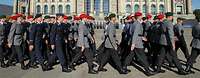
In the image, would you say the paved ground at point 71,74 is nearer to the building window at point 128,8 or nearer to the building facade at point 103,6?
the building facade at point 103,6

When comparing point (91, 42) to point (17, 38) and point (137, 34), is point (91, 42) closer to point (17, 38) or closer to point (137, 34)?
point (137, 34)

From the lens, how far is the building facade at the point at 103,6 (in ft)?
267

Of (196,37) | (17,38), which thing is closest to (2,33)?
(17,38)

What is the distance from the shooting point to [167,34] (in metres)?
10.1

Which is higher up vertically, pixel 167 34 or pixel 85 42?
pixel 167 34

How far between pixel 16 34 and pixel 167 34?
5.30 metres

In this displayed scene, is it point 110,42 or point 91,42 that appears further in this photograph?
point 91,42

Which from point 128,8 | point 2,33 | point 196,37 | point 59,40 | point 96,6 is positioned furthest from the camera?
point 128,8

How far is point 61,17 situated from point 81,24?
3.92ft

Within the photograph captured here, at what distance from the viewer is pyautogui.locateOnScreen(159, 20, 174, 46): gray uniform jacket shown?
991cm

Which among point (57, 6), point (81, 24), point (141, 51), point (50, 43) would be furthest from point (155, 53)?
point (57, 6)

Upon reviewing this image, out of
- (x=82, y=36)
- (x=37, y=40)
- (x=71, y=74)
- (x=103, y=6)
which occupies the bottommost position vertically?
(x=71, y=74)

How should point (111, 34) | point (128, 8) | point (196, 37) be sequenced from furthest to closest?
point (128, 8) < point (111, 34) < point (196, 37)

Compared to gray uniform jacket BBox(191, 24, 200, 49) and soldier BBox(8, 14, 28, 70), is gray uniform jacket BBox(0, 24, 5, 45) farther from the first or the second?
gray uniform jacket BBox(191, 24, 200, 49)
